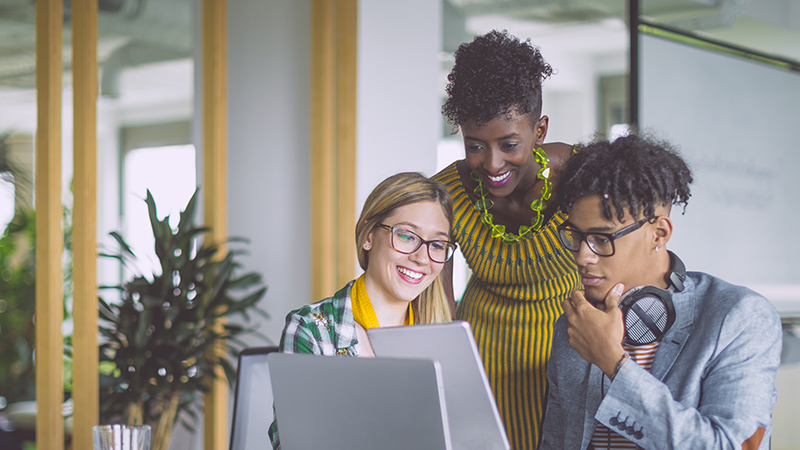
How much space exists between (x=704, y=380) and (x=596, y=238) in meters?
0.33

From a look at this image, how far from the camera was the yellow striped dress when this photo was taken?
205 cm

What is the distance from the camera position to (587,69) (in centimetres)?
851

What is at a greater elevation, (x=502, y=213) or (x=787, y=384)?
(x=502, y=213)

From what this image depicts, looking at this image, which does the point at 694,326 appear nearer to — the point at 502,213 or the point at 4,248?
the point at 502,213

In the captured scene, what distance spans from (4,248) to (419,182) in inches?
96.4

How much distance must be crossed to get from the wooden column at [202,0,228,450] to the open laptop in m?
1.85

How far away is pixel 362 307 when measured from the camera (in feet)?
5.70

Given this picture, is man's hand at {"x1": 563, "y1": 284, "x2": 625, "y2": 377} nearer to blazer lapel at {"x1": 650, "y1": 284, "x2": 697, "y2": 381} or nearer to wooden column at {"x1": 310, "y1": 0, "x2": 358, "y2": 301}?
blazer lapel at {"x1": 650, "y1": 284, "x2": 697, "y2": 381}

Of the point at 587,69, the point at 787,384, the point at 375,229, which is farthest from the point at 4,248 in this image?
the point at 587,69

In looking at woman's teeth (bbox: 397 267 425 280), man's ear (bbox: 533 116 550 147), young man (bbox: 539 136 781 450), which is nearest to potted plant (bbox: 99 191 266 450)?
woman's teeth (bbox: 397 267 425 280)

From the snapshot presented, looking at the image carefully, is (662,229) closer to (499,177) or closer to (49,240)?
(499,177)

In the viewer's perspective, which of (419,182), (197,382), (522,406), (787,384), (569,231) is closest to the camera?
(569,231)

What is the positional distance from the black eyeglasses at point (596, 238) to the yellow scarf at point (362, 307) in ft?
1.62

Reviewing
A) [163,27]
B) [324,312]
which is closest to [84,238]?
[163,27]
